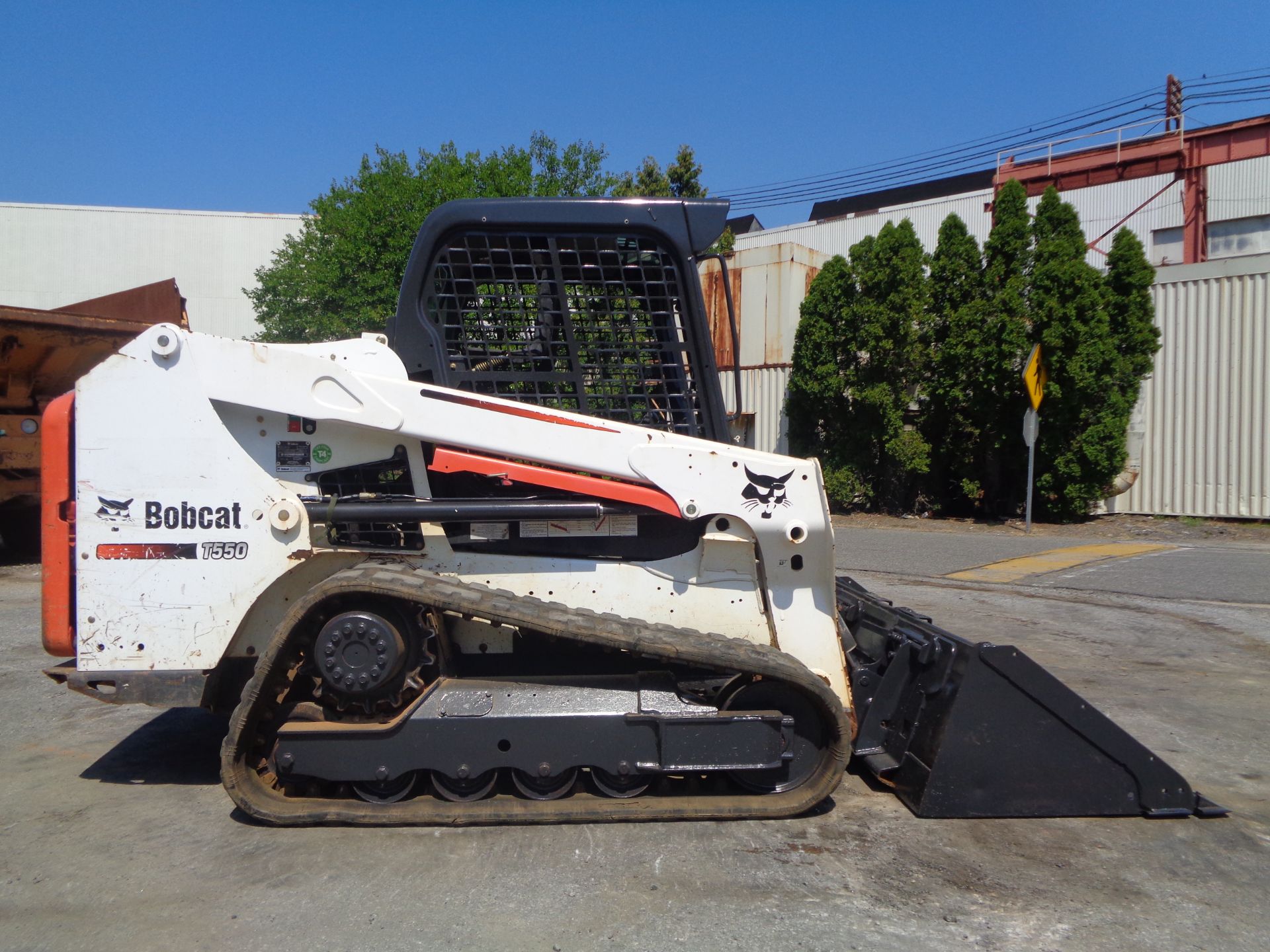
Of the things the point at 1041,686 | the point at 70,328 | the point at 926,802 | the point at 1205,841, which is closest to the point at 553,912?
the point at 926,802

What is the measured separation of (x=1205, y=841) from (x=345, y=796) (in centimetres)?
326

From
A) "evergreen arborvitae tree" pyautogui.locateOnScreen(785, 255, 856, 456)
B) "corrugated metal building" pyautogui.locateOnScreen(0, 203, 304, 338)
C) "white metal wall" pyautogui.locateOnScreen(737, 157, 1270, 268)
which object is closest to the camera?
"evergreen arborvitae tree" pyautogui.locateOnScreen(785, 255, 856, 456)

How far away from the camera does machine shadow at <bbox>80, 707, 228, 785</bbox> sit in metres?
4.23

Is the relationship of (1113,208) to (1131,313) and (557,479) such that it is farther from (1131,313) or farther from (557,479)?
(557,479)

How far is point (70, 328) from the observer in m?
9.02

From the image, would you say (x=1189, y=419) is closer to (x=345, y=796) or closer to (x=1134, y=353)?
(x=1134, y=353)

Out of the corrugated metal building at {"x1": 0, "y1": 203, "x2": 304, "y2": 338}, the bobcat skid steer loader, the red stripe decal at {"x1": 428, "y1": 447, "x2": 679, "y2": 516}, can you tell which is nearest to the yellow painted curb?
the bobcat skid steer loader

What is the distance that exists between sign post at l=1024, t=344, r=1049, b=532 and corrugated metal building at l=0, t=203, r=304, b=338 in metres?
24.7

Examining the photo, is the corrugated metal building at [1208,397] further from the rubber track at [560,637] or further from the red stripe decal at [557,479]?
the rubber track at [560,637]

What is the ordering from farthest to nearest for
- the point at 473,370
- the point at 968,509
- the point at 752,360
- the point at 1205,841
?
the point at 752,360 < the point at 968,509 < the point at 473,370 < the point at 1205,841

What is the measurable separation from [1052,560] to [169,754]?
10.1 m

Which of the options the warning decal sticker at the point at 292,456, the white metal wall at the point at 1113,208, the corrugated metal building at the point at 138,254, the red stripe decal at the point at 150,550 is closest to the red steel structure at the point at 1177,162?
the white metal wall at the point at 1113,208

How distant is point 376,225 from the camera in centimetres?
1959

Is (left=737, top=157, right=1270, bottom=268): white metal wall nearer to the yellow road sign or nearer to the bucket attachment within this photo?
the yellow road sign
